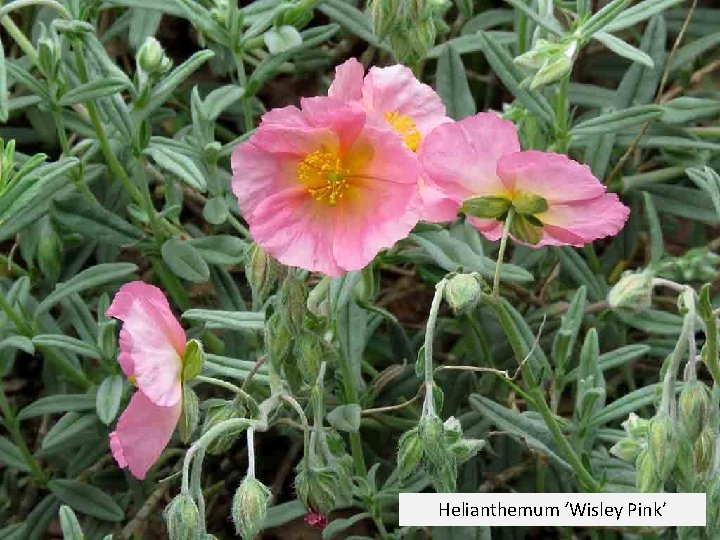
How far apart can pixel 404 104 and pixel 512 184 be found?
21 cm

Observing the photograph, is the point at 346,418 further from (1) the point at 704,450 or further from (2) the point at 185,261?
(1) the point at 704,450

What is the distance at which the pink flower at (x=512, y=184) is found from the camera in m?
1.46

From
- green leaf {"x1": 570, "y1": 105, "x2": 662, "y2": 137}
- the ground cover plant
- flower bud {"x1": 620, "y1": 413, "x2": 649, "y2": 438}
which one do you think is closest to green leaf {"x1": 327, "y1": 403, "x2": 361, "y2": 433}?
the ground cover plant

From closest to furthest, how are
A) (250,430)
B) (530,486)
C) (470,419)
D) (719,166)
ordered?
(250,430) → (470,419) → (530,486) → (719,166)

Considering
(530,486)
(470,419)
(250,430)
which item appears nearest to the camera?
(250,430)

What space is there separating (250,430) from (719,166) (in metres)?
1.26

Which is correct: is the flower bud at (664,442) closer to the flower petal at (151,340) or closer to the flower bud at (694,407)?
the flower bud at (694,407)

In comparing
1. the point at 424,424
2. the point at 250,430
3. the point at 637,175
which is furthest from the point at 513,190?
the point at 637,175

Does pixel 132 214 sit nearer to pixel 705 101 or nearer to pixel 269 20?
pixel 269 20

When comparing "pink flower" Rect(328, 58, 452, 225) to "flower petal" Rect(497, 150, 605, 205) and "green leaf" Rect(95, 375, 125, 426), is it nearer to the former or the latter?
"flower petal" Rect(497, 150, 605, 205)

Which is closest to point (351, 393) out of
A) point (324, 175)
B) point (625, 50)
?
point (324, 175)

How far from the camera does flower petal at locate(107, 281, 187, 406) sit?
4.62 ft

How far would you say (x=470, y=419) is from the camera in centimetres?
200

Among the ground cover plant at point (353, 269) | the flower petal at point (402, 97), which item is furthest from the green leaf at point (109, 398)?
the flower petal at point (402, 97)
